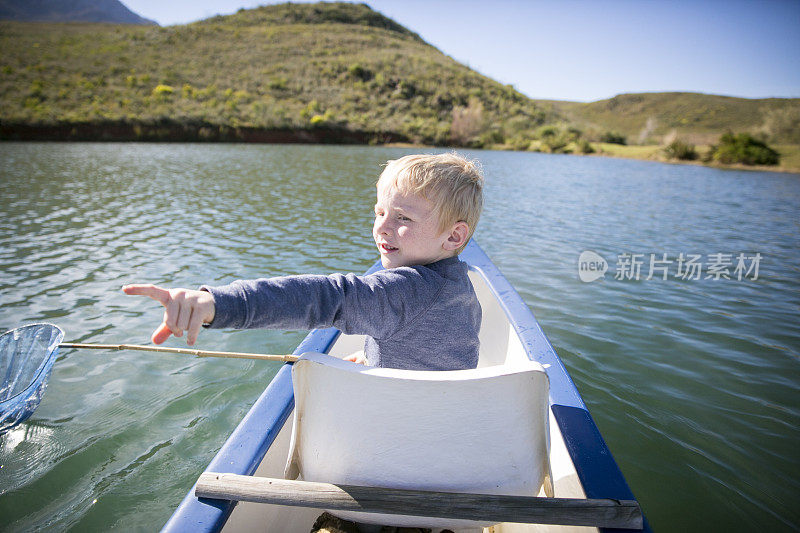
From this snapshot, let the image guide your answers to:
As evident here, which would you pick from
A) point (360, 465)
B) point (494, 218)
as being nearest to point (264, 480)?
point (360, 465)

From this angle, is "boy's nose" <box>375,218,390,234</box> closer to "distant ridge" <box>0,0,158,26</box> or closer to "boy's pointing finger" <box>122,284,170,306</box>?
"boy's pointing finger" <box>122,284,170,306</box>

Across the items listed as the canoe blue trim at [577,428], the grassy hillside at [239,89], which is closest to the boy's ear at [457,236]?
the canoe blue trim at [577,428]

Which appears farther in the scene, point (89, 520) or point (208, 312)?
point (89, 520)

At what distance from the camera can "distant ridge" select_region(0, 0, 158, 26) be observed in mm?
125637

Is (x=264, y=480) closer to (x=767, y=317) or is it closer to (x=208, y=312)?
(x=208, y=312)

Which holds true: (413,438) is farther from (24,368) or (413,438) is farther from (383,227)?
(24,368)

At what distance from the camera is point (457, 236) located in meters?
1.28

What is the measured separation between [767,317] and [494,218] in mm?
5278

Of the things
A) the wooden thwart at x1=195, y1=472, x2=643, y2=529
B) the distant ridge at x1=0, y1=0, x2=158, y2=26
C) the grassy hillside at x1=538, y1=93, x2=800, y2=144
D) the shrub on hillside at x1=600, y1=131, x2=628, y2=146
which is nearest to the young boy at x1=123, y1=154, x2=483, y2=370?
the wooden thwart at x1=195, y1=472, x2=643, y2=529

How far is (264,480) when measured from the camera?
1.02 metres

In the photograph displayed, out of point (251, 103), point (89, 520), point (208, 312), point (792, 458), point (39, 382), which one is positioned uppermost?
point (251, 103)

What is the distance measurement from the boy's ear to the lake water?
75.2 inches

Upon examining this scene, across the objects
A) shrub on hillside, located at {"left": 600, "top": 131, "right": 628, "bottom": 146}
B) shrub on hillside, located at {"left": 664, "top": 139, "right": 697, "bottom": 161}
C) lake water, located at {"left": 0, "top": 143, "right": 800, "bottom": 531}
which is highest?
shrub on hillside, located at {"left": 600, "top": 131, "right": 628, "bottom": 146}

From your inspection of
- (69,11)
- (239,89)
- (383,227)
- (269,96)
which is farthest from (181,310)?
(69,11)
